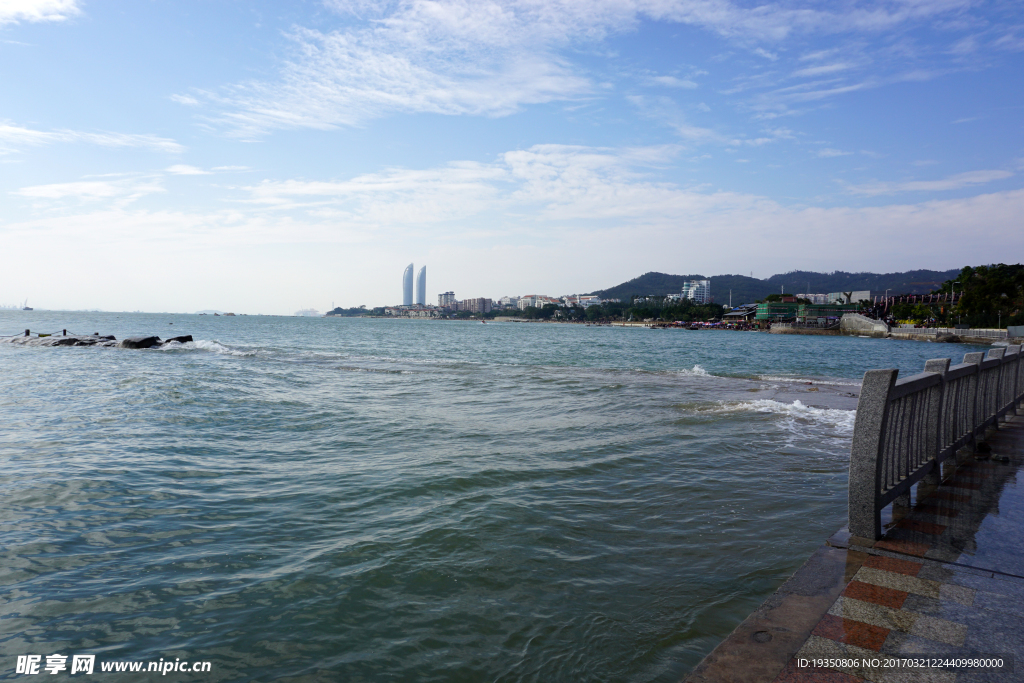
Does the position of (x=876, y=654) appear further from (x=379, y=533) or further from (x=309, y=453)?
(x=309, y=453)

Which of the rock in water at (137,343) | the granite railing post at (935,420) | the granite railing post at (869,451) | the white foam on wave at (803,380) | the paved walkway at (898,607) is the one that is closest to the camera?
the paved walkway at (898,607)

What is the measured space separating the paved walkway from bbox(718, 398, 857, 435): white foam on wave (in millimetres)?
8419

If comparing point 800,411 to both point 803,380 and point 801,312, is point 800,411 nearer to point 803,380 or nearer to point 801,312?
point 803,380

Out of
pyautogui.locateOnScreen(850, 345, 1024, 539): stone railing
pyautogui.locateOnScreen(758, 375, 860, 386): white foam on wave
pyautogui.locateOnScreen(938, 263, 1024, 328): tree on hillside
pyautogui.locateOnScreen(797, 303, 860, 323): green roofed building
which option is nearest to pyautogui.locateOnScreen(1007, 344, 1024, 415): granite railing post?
pyautogui.locateOnScreen(850, 345, 1024, 539): stone railing

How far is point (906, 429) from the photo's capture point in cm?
518

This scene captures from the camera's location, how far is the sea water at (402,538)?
3.96m

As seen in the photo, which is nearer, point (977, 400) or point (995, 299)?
point (977, 400)

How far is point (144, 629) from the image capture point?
13.8 feet

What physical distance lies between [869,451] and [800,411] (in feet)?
39.5

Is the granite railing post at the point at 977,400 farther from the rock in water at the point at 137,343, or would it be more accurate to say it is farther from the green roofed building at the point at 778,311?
the green roofed building at the point at 778,311

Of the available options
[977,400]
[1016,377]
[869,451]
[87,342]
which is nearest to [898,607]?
[869,451]

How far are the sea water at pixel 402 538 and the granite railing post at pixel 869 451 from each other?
795 millimetres

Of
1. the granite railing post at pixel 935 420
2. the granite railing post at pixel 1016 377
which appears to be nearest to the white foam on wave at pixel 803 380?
the granite railing post at pixel 1016 377

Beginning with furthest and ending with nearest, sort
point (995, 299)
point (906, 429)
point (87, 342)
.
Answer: point (995, 299) < point (87, 342) < point (906, 429)
